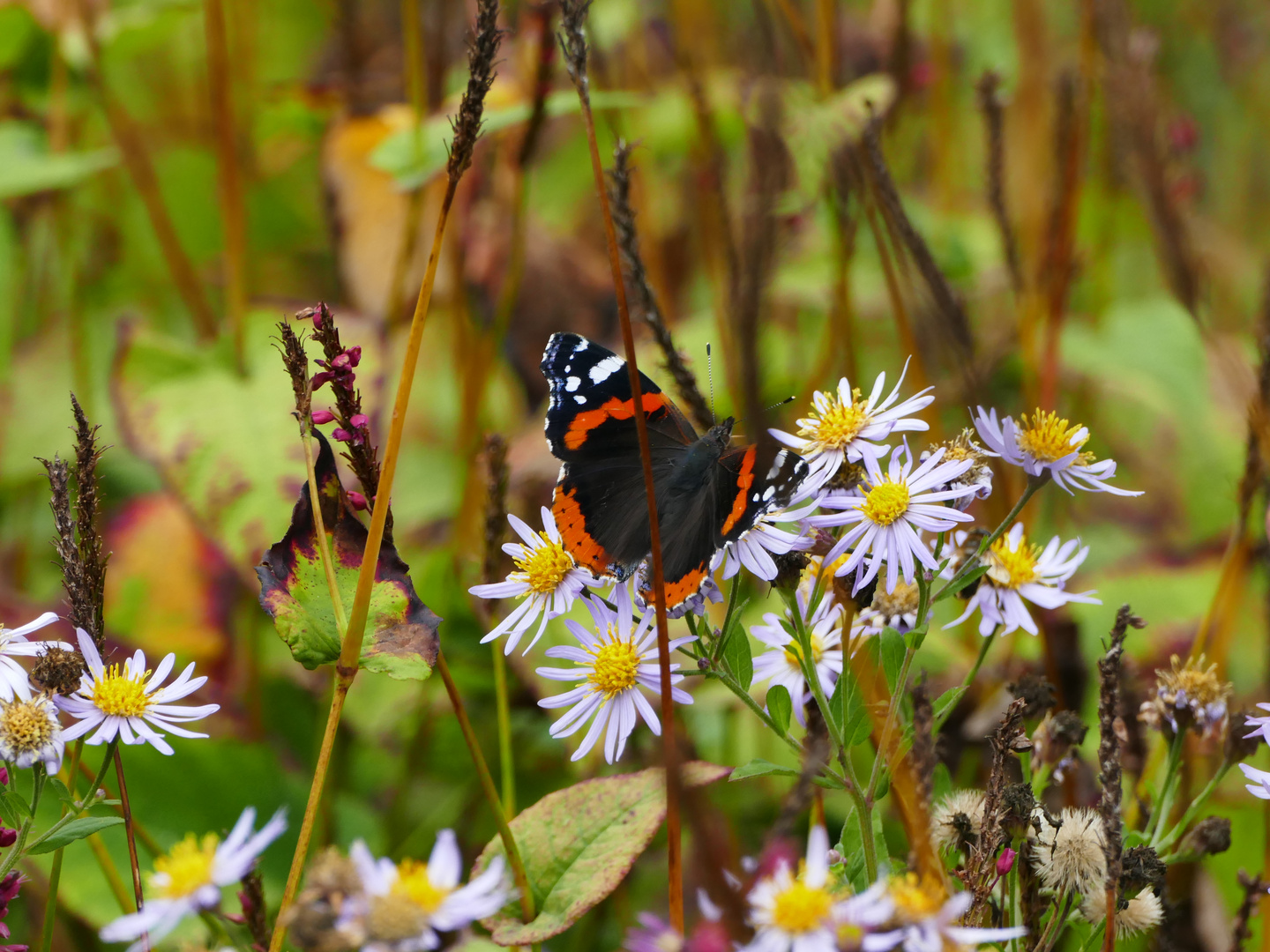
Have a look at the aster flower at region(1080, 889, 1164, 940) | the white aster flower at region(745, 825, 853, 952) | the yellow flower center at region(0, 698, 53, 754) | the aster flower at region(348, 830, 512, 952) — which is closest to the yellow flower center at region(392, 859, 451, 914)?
the aster flower at region(348, 830, 512, 952)

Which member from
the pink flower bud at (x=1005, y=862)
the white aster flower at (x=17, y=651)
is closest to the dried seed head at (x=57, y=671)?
→ the white aster flower at (x=17, y=651)

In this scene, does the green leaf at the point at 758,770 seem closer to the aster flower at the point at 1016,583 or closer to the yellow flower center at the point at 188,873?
the aster flower at the point at 1016,583

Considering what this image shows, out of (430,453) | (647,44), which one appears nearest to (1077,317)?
(647,44)

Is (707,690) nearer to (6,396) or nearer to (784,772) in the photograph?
(784,772)

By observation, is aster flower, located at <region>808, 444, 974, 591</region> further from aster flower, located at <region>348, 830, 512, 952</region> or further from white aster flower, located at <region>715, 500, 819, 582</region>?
aster flower, located at <region>348, 830, 512, 952</region>

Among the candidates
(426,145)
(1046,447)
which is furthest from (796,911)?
(426,145)

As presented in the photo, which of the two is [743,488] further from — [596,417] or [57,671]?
[57,671]
